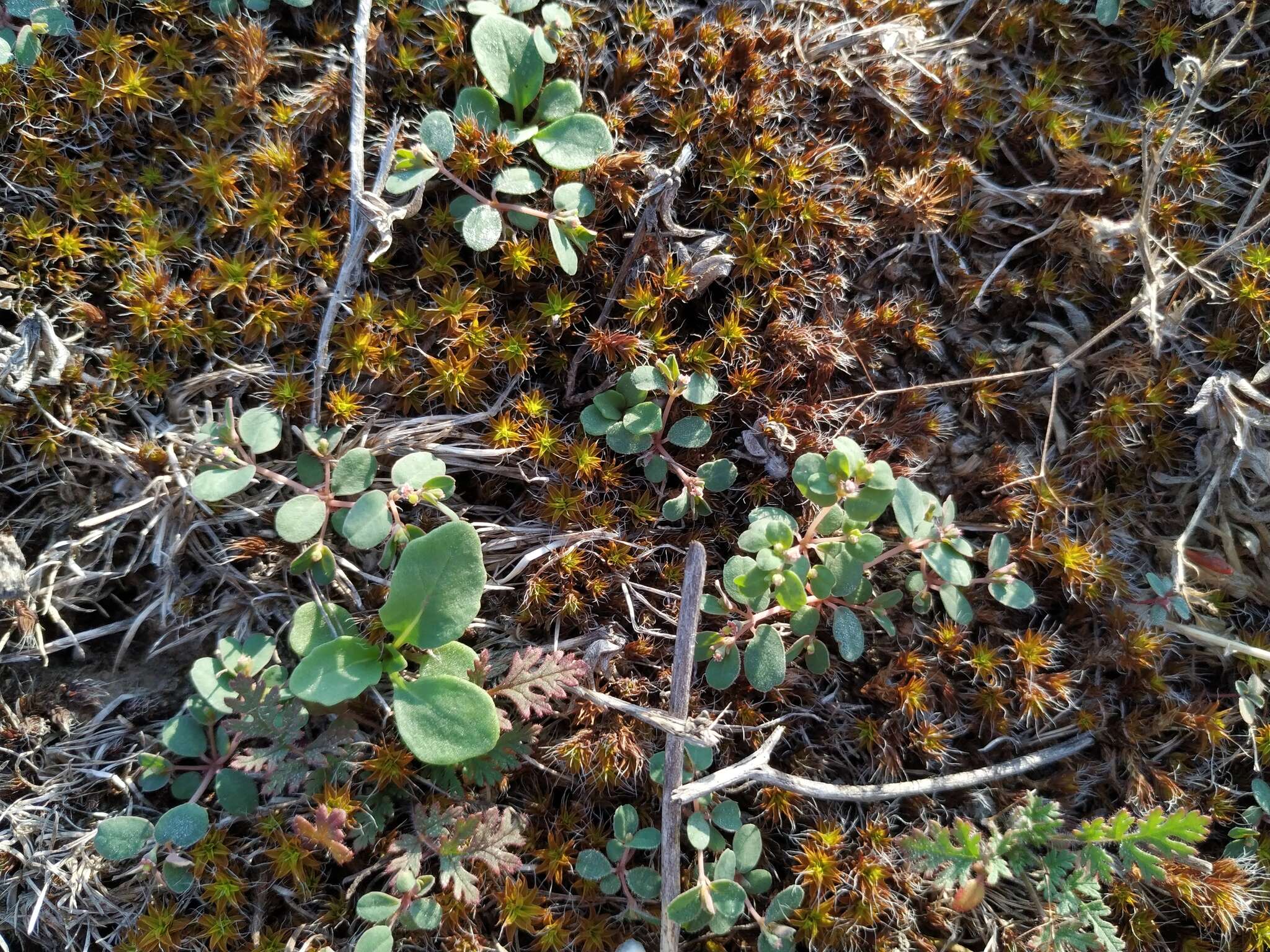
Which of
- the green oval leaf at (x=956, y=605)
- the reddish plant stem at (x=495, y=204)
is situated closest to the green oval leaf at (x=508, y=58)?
the reddish plant stem at (x=495, y=204)

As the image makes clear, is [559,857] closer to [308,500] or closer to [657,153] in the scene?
[308,500]

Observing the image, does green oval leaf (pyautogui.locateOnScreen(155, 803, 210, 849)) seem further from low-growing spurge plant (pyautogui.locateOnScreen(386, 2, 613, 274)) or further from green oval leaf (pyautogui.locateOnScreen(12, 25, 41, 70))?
green oval leaf (pyautogui.locateOnScreen(12, 25, 41, 70))

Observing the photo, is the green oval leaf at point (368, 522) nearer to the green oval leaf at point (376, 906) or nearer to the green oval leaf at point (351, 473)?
the green oval leaf at point (351, 473)

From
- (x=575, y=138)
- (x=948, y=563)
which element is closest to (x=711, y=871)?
(x=948, y=563)

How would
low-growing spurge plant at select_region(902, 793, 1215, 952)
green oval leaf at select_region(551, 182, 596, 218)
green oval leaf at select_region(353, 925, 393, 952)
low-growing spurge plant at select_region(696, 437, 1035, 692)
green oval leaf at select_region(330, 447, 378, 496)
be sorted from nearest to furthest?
green oval leaf at select_region(353, 925, 393, 952) < low-growing spurge plant at select_region(902, 793, 1215, 952) < low-growing spurge plant at select_region(696, 437, 1035, 692) < green oval leaf at select_region(330, 447, 378, 496) < green oval leaf at select_region(551, 182, 596, 218)

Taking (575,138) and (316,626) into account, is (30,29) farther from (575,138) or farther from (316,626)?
(316,626)

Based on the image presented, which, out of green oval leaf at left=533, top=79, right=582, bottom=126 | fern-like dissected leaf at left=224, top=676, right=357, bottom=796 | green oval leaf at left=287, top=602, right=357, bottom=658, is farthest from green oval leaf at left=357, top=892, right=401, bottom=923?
green oval leaf at left=533, top=79, right=582, bottom=126
